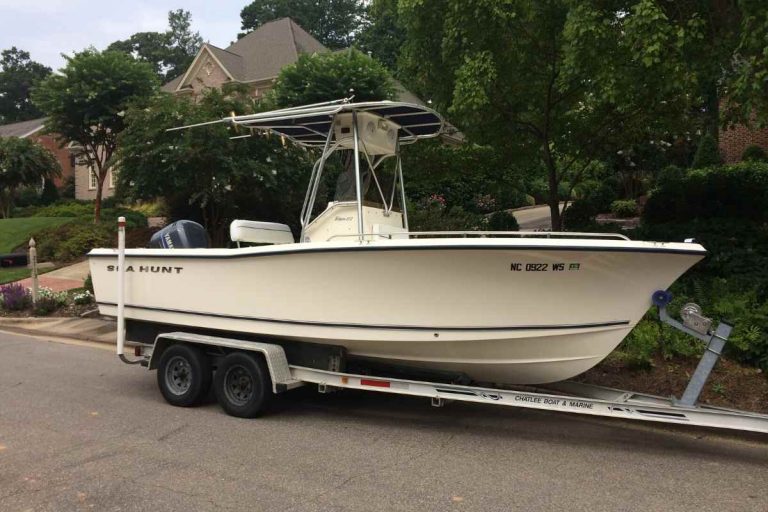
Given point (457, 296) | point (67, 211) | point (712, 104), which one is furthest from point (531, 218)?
point (67, 211)

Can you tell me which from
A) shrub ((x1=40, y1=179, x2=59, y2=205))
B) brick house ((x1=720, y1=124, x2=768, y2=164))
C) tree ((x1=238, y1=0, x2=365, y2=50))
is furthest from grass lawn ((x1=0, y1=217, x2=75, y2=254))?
tree ((x1=238, y1=0, x2=365, y2=50))

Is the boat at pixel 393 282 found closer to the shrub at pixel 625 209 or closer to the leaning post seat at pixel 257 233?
the leaning post seat at pixel 257 233

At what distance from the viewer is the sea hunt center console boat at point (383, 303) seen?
4.75 metres

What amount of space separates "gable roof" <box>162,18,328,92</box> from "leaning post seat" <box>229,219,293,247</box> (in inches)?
948

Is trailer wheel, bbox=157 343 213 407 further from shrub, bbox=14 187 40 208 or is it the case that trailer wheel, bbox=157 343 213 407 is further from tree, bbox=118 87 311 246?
shrub, bbox=14 187 40 208

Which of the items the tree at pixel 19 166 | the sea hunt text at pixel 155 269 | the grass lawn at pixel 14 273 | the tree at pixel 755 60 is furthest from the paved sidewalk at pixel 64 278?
the tree at pixel 19 166

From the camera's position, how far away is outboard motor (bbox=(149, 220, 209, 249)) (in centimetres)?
672

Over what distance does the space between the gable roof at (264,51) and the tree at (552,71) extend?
21.0 metres

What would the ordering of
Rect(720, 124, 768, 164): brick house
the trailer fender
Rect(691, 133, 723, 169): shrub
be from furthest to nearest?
1. Rect(720, 124, 768, 164): brick house
2. Rect(691, 133, 723, 169): shrub
3. the trailer fender

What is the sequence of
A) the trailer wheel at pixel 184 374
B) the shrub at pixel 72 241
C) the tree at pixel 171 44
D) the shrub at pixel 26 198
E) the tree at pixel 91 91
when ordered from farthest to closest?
1. the tree at pixel 171 44
2. the shrub at pixel 26 198
3. the tree at pixel 91 91
4. the shrub at pixel 72 241
5. the trailer wheel at pixel 184 374

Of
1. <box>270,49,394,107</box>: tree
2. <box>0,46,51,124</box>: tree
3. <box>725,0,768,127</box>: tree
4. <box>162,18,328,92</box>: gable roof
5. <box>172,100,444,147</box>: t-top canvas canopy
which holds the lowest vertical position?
<box>172,100,444,147</box>: t-top canvas canopy

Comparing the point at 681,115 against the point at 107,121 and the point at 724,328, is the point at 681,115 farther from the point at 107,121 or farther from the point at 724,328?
the point at 107,121

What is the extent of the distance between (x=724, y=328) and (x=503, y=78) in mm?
5348

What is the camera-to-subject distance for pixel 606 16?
6.92 metres
